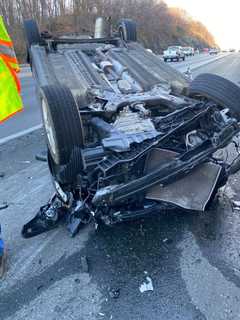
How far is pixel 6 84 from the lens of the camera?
2.80 meters

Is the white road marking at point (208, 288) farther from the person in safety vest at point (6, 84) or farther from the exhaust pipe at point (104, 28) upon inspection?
the exhaust pipe at point (104, 28)

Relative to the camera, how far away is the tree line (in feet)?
104

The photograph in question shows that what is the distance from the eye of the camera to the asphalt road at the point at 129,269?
2307 millimetres

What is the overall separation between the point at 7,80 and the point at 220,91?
6.68 feet

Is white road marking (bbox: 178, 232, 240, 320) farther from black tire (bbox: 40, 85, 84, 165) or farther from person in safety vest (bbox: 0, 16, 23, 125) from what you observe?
person in safety vest (bbox: 0, 16, 23, 125)

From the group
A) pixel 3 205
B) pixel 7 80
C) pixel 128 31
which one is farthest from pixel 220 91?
pixel 128 31

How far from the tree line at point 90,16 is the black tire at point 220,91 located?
14.9 meters

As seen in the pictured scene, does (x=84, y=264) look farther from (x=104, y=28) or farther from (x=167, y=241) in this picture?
(x=104, y=28)

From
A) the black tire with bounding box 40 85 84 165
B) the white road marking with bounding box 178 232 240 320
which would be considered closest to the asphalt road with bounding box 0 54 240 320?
the white road marking with bounding box 178 232 240 320

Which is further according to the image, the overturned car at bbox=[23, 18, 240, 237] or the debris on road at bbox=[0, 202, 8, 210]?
the debris on road at bbox=[0, 202, 8, 210]

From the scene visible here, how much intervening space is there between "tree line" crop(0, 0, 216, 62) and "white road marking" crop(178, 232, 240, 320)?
53.9 ft

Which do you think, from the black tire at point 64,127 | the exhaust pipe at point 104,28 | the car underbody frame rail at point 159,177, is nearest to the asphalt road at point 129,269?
the car underbody frame rail at point 159,177

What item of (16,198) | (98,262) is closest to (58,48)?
(16,198)

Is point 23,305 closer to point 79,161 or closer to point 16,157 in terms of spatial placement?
point 79,161
